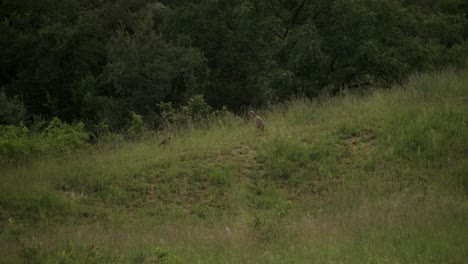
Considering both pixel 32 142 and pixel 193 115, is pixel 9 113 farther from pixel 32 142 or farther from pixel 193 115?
pixel 32 142

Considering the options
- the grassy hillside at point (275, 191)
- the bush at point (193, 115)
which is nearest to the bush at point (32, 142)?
the grassy hillside at point (275, 191)

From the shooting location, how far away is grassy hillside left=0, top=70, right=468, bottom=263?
6.17 meters

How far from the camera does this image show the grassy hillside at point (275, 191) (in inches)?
243

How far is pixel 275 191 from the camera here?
9.84 metres

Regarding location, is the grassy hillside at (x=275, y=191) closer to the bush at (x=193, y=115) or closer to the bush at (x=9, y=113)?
the bush at (x=193, y=115)

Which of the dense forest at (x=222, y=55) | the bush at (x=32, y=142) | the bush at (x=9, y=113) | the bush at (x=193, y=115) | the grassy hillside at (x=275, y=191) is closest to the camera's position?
the grassy hillside at (x=275, y=191)

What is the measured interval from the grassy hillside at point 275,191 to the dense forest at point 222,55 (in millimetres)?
3725

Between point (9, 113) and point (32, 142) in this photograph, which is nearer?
point (32, 142)

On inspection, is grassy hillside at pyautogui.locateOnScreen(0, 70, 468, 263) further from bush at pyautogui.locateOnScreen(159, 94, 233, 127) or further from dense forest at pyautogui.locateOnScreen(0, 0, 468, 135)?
dense forest at pyautogui.locateOnScreen(0, 0, 468, 135)

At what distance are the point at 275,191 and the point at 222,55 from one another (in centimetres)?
1322

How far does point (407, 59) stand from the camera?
18.3m

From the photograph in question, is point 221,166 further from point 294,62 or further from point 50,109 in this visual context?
point 50,109

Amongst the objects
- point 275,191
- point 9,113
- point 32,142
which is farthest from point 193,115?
point 9,113

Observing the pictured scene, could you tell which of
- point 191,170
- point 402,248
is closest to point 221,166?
point 191,170
